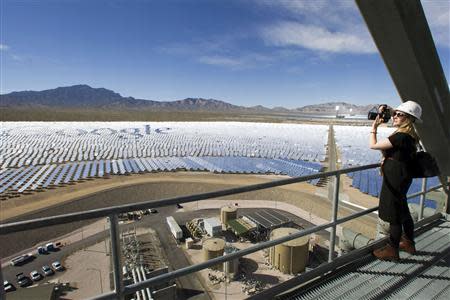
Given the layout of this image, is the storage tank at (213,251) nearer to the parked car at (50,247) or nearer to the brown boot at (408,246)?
the parked car at (50,247)

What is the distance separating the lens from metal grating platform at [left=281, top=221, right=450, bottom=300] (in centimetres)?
257

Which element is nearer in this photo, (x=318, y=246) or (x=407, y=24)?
(x=407, y=24)

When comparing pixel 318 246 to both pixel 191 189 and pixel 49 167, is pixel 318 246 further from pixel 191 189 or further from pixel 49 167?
pixel 49 167

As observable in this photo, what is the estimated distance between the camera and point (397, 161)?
2.67m

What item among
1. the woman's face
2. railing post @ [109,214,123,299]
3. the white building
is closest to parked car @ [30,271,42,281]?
the white building

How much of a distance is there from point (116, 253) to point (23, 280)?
1572 centimetres

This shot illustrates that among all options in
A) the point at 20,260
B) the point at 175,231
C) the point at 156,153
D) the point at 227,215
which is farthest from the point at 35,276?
the point at 156,153

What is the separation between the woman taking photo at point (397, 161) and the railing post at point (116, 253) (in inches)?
102

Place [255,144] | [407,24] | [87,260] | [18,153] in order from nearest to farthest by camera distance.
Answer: [407,24]
[87,260]
[18,153]
[255,144]

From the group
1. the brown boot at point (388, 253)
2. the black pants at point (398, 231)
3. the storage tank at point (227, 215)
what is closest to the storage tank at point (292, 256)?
the storage tank at point (227, 215)

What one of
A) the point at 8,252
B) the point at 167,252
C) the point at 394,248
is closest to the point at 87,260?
the point at 167,252

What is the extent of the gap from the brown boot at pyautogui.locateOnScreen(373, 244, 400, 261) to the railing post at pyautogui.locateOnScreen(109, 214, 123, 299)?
3.06m

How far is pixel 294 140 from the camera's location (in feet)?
160

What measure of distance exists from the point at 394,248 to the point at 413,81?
2.03 meters
